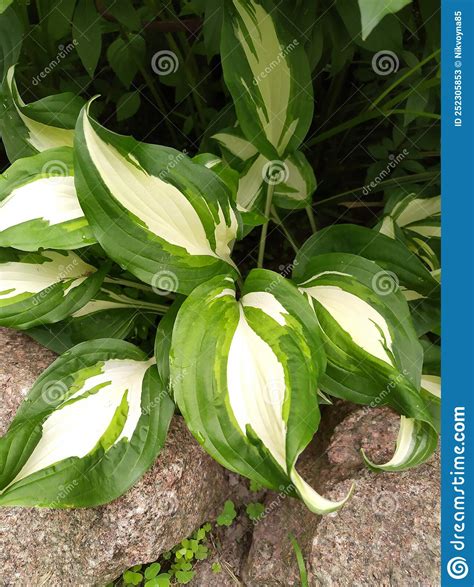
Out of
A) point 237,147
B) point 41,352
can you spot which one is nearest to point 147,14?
point 237,147

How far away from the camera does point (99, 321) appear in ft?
4.47

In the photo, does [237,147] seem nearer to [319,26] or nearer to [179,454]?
[319,26]

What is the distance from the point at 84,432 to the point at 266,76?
0.82m

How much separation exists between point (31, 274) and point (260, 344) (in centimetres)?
56

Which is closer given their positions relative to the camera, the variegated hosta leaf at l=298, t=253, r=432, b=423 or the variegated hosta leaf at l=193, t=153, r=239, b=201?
the variegated hosta leaf at l=298, t=253, r=432, b=423

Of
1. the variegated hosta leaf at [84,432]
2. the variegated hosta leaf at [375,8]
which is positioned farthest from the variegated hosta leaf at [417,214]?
the variegated hosta leaf at [375,8]

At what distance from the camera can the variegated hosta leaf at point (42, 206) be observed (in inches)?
42.3

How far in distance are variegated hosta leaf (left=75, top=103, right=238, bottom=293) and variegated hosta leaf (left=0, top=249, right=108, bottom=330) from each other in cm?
27

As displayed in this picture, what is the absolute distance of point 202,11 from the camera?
1.32m

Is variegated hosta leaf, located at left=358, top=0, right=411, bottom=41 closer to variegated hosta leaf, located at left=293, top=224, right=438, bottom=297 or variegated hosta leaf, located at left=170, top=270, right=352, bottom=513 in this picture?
variegated hosta leaf, located at left=170, top=270, right=352, bottom=513

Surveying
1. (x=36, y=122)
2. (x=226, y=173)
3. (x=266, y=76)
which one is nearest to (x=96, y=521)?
(x=226, y=173)

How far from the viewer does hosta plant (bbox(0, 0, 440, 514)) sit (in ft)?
3.09
